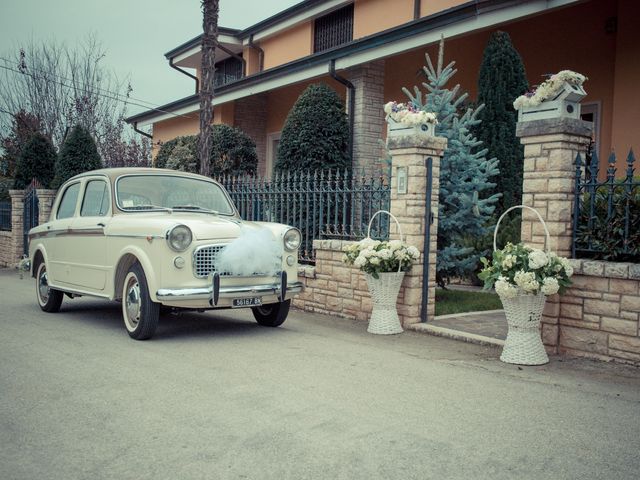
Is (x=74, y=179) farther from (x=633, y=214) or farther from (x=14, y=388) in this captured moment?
(x=633, y=214)

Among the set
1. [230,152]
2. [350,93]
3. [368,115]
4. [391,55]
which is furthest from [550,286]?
[230,152]

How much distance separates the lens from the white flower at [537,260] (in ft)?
19.4

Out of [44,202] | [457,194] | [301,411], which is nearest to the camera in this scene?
[301,411]

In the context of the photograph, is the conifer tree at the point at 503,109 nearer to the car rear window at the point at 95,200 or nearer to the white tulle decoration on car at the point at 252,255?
the white tulle decoration on car at the point at 252,255

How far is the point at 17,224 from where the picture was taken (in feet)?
57.5

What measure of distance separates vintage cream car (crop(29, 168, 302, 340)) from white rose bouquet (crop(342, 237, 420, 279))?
78cm

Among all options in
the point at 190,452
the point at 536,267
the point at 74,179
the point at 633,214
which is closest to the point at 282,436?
the point at 190,452

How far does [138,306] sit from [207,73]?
669 cm

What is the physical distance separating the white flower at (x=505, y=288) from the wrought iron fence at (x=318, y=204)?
2675mm

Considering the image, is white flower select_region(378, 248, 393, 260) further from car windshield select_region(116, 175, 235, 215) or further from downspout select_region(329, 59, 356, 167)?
downspout select_region(329, 59, 356, 167)

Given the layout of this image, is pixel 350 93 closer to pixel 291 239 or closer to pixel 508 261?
pixel 291 239

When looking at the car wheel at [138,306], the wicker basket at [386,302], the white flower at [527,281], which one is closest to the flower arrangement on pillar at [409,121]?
the wicker basket at [386,302]

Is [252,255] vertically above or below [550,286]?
above

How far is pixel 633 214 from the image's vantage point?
19.7 ft
